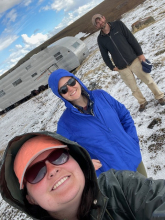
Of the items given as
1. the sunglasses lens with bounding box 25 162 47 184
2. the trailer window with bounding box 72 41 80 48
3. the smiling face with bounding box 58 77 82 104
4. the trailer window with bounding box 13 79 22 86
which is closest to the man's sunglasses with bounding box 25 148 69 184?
the sunglasses lens with bounding box 25 162 47 184

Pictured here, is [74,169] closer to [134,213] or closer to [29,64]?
[134,213]

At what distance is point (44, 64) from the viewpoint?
1722cm

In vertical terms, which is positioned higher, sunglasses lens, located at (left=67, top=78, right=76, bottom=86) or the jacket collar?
sunglasses lens, located at (left=67, top=78, right=76, bottom=86)

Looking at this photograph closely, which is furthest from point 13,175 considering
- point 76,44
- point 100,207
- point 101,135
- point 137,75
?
point 76,44

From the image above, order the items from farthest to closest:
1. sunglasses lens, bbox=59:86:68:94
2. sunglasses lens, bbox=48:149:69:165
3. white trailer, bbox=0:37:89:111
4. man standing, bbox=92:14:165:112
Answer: white trailer, bbox=0:37:89:111
man standing, bbox=92:14:165:112
sunglasses lens, bbox=59:86:68:94
sunglasses lens, bbox=48:149:69:165

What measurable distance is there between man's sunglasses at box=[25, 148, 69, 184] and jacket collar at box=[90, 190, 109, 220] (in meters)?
0.35

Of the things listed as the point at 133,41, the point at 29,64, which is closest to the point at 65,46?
the point at 29,64

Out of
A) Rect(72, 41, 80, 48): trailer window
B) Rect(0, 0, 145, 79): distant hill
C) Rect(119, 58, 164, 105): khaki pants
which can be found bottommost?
Rect(119, 58, 164, 105): khaki pants

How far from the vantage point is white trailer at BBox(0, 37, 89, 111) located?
16609 millimetres

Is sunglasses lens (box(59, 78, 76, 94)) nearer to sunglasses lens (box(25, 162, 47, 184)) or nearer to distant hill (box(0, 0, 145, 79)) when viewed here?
sunglasses lens (box(25, 162, 47, 184))

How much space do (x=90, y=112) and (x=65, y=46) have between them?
15694mm

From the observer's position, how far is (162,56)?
253 inches

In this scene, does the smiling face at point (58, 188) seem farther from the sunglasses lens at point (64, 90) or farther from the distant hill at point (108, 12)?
the distant hill at point (108, 12)

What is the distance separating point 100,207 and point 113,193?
16 cm
